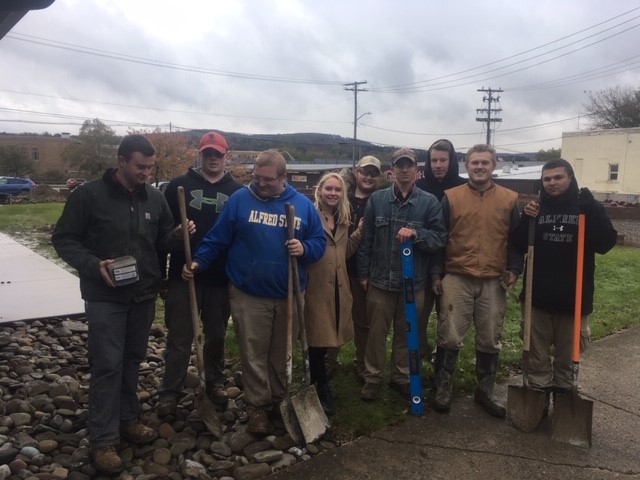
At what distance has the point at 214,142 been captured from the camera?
381 centimetres

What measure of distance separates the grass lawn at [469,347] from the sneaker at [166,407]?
1.12 meters

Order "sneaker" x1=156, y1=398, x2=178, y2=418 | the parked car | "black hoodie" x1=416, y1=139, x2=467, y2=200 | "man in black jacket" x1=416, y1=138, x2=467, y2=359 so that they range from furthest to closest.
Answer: the parked car, "black hoodie" x1=416, y1=139, x2=467, y2=200, "man in black jacket" x1=416, y1=138, x2=467, y2=359, "sneaker" x1=156, y1=398, x2=178, y2=418

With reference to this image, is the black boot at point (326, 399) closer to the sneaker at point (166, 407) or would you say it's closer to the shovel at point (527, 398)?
the sneaker at point (166, 407)

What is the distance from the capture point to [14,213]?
20312 mm

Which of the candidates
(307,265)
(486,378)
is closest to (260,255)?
(307,265)

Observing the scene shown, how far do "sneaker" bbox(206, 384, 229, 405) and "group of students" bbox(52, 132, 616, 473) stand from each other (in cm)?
2

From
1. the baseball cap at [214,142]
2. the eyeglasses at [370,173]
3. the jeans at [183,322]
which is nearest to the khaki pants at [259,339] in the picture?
the jeans at [183,322]

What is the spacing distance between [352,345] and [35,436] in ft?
9.73

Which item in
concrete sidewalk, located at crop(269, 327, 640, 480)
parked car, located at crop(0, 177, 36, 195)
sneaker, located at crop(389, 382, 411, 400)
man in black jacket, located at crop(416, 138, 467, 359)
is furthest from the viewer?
parked car, located at crop(0, 177, 36, 195)

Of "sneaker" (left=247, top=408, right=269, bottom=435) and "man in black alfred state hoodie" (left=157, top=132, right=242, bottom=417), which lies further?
"man in black alfred state hoodie" (left=157, top=132, right=242, bottom=417)

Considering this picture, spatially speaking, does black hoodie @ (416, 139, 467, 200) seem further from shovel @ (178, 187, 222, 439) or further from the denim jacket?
shovel @ (178, 187, 222, 439)

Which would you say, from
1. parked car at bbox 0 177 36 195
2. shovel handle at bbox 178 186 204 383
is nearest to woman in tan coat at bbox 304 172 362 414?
shovel handle at bbox 178 186 204 383

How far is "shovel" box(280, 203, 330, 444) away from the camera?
138 inches

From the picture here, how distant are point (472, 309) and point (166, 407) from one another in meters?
2.37
